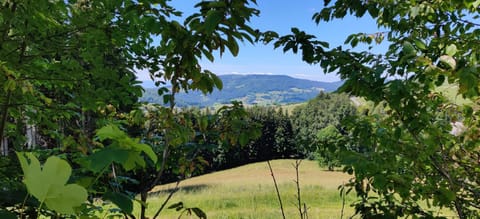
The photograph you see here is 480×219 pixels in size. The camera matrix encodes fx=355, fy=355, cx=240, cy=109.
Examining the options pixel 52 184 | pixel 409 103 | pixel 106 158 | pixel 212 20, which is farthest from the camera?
pixel 409 103

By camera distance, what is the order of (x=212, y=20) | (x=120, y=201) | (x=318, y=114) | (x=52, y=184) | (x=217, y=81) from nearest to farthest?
(x=52, y=184)
(x=120, y=201)
(x=212, y=20)
(x=217, y=81)
(x=318, y=114)

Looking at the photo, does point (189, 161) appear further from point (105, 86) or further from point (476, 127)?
point (476, 127)

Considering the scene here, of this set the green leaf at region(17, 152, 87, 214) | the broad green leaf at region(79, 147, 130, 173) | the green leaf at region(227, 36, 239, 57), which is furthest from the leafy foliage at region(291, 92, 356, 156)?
the green leaf at region(17, 152, 87, 214)

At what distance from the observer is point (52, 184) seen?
46 cm

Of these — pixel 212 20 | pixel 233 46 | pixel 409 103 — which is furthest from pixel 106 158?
pixel 409 103

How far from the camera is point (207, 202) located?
18203mm

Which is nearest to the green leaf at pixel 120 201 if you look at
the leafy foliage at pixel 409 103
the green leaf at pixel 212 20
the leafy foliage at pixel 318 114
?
the green leaf at pixel 212 20

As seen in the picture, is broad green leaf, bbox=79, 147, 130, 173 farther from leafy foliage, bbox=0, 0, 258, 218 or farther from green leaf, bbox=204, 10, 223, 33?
green leaf, bbox=204, 10, 223, 33

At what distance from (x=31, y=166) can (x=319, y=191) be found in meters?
22.3

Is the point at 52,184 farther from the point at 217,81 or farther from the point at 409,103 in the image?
the point at 409,103

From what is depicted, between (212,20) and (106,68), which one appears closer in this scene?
(212,20)

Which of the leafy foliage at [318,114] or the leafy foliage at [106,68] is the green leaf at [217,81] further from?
the leafy foliage at [318,114]

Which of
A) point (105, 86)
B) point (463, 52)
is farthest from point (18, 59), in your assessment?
point (463, 52)

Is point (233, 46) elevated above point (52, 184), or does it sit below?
above
